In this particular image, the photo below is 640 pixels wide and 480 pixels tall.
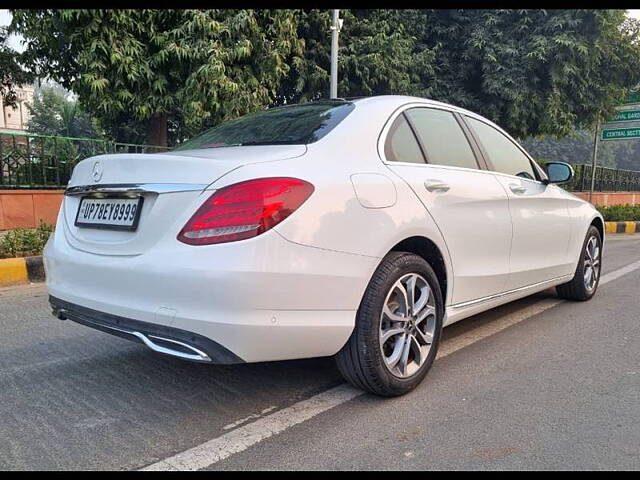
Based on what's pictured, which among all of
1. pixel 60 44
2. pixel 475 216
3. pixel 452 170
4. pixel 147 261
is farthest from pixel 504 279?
pixel 60 44

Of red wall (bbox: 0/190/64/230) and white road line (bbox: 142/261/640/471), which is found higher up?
red wall (bbox: 0/190/64/230)

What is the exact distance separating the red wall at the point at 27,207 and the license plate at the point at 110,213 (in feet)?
19.0

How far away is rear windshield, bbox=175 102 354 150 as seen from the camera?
8.59 ft

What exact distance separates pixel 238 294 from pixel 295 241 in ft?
1.02

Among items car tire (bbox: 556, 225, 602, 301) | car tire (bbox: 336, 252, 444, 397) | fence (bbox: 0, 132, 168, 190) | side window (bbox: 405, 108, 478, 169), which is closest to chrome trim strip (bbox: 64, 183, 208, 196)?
car tire (bbox: 336, 252, 444, 397)

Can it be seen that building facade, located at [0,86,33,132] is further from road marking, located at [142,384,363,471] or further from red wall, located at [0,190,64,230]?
road marking, located at [142,384,363,471]

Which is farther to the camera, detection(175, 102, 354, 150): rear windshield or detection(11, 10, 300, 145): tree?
detection(11, 10, 300, 145): tree

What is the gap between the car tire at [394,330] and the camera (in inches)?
95.2

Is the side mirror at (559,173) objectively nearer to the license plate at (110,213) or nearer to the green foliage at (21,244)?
the license plate at (110,213)

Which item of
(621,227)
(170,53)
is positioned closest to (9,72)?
(170,53)

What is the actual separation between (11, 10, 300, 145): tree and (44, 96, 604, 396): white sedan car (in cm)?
549

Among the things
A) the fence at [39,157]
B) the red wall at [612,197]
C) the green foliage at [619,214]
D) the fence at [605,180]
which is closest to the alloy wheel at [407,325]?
the fence at [39,157]

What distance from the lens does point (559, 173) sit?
416 centimetres

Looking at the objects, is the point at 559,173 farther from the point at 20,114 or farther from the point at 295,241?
the point at 20,114
